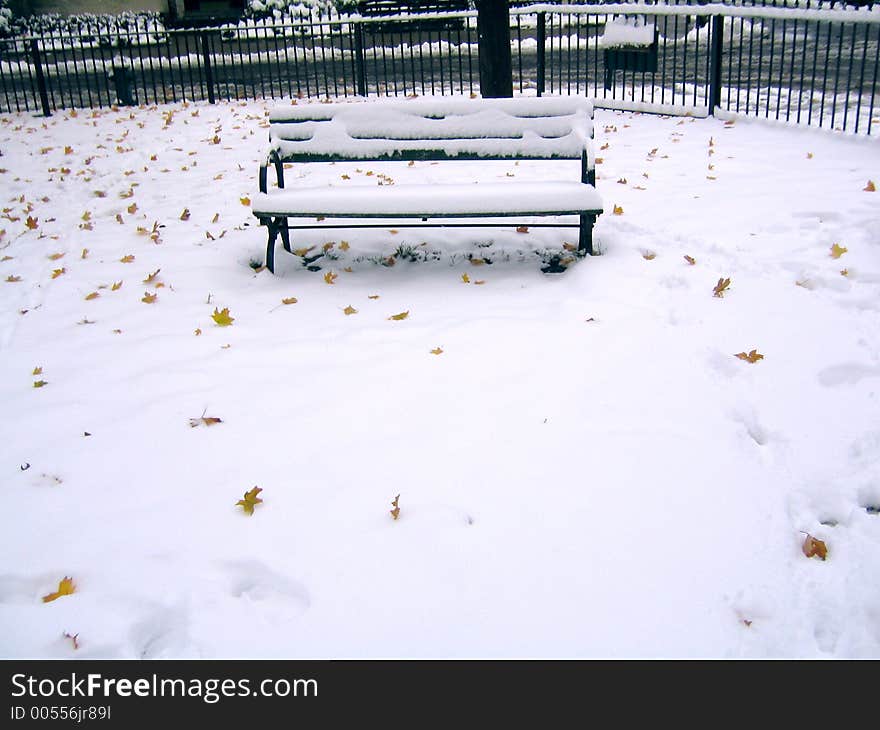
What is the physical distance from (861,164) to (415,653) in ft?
19.1

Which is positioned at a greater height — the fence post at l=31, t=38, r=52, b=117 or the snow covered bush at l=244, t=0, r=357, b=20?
the snow covered bush at l=244, t=0, r=357, b=20

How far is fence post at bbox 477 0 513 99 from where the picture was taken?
25.8 feet

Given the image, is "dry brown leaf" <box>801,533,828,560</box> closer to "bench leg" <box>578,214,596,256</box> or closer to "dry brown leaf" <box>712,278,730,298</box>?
"dry brown leaf" <box>712,278,730,298</box>

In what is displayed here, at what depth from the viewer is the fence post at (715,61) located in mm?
8297

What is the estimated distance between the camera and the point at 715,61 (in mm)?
8461

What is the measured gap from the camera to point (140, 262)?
16.6 ft

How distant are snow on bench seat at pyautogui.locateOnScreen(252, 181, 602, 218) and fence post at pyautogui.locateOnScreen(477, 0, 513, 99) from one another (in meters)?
3.93

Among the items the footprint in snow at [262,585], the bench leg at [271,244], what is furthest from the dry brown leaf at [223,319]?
the footprint in snow at [262,585]

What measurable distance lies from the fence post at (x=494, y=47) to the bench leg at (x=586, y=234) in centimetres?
394

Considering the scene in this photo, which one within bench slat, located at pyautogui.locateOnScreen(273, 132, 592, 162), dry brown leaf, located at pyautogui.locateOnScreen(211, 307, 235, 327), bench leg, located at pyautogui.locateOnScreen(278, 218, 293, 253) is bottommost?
dry brown leaf, located at pyautogui.locateOnScreen(211, 307, 235, 327)

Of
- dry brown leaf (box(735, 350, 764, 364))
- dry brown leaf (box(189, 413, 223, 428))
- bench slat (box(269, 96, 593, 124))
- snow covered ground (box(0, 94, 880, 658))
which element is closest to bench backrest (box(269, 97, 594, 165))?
bench slat (box(269, 96, 593, 124))

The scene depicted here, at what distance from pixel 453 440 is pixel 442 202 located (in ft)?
6.44
